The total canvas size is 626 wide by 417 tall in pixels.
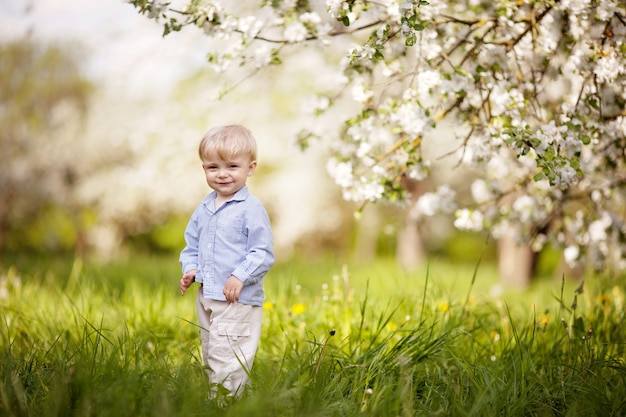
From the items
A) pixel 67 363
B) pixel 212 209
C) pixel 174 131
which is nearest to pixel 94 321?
Result: pixel 67 363

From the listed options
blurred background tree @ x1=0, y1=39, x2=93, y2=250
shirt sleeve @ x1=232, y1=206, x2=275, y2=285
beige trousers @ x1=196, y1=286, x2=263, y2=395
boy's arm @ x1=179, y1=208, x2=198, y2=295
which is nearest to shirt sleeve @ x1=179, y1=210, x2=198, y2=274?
boy's arm @ x1=179, y1=208, x2=198, y2=295

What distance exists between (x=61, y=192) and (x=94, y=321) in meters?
9.71

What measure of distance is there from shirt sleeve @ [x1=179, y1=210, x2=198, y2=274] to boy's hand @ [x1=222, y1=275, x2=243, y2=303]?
0.32m

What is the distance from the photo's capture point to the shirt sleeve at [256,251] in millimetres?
2963

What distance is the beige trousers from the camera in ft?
9.96

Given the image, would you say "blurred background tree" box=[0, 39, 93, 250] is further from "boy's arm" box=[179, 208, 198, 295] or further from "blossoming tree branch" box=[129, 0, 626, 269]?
"boy's arm" box=[179, 208, 198, 295]

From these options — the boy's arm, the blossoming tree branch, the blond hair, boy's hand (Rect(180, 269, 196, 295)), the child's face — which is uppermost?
the blossoming tree branch

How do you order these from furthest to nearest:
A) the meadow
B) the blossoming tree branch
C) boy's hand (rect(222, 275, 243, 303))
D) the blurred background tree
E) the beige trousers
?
the blurred background tree, the blossoming tree branch, the beige trousers, boy's hand (rect(222, 275, 243, 303)), the meadow

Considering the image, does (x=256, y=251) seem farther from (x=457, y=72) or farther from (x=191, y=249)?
(x=457, y=72)

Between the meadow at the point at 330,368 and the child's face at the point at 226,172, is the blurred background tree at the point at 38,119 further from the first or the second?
the child's face at the point at 226,172

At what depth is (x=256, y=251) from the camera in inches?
118

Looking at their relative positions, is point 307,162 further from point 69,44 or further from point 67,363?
point 67,363

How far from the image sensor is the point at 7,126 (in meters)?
12.1

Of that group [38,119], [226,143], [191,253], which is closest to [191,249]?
[191,253]
